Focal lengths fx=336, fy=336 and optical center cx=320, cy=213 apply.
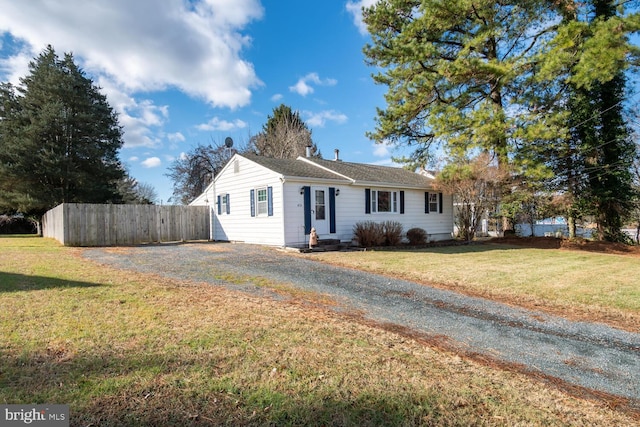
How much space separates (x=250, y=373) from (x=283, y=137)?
28.2 m

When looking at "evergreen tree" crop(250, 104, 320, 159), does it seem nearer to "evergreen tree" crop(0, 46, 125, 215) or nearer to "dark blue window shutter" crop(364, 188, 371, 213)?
"evergreen tree" crop(0, 46, 125, 215)

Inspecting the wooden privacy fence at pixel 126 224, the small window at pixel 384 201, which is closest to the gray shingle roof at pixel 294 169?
the small window at pixel 384 201

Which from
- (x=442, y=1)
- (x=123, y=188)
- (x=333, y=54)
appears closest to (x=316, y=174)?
(x=333, y=54)

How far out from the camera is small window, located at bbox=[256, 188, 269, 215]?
13613 mm

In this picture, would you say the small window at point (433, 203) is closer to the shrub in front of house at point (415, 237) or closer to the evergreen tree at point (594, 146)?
the shrub in front of house at point (415, 237)

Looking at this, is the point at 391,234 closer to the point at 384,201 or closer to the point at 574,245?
the point at 384,201

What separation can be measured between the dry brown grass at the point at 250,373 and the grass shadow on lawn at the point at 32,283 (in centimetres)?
115

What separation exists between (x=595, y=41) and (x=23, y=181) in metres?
30.0

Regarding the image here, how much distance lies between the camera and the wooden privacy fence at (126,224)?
46.1ft

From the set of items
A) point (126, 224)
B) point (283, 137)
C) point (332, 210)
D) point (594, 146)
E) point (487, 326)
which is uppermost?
point (283, 137)

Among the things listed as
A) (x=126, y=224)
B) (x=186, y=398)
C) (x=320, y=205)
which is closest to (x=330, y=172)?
(x=320, y=205)

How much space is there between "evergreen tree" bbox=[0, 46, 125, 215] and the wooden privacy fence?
5.29 m

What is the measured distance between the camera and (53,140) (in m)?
22.2

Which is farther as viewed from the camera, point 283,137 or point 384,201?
point 283,137
